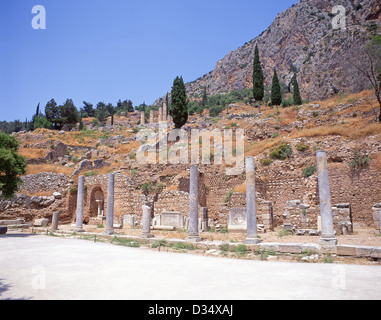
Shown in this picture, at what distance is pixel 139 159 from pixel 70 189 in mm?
9042

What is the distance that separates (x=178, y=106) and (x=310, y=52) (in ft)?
106

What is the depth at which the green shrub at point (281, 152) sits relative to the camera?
92.1 feet

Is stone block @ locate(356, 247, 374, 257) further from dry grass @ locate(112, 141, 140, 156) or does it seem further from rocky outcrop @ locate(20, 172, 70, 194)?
dry grass @ locate(112, 141, 140, 156)

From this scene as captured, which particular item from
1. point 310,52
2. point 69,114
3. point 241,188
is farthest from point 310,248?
point 69,114

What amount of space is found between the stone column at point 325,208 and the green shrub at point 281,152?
1492cm

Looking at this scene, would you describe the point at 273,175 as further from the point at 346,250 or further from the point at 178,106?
the point at 178,106

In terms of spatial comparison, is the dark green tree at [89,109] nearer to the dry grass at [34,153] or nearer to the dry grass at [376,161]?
the dry grass at [34,153]

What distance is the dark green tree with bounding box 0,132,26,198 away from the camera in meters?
19.6

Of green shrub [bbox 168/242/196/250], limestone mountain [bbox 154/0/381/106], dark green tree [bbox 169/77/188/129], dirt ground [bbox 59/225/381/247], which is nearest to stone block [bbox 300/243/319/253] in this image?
dirt ground [bbox 59/225/381/247]

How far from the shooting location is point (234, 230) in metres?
20.4

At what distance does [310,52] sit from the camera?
197 feet

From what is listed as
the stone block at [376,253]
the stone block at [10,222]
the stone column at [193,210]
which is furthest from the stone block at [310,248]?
the stone block at [10,222]

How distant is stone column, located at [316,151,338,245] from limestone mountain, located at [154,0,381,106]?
36.7 meters
